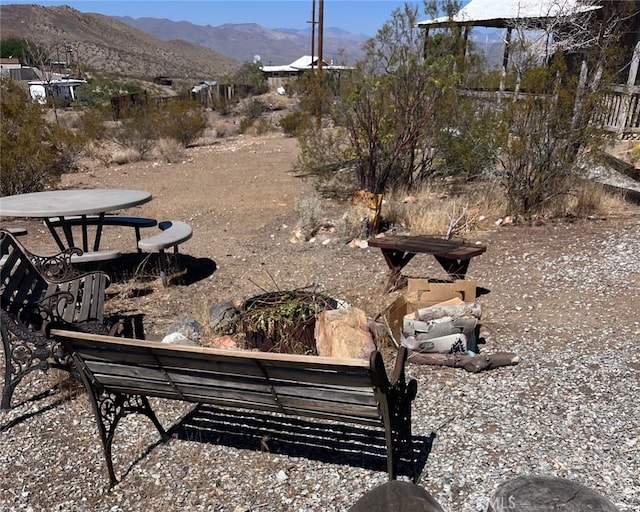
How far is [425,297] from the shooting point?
4.38 meters

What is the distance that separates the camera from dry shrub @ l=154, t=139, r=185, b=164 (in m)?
14.4

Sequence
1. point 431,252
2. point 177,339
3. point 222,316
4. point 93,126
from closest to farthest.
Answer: point 177,339, point 222,316, point 431,252, point 93,126

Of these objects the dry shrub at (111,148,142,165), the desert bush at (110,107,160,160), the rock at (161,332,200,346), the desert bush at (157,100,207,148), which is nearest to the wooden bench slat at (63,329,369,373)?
the rock at (161,332,200,346)

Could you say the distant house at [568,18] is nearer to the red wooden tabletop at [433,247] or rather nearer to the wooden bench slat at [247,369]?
the red wooden tabletop at [433,247]

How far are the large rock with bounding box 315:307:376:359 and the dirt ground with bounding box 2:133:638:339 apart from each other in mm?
595

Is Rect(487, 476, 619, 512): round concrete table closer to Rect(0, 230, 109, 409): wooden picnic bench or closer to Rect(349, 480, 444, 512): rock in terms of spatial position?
Rect(349, 480, 444, 512): rock

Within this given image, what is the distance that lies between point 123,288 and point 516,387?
151 inches

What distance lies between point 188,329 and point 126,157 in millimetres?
11434

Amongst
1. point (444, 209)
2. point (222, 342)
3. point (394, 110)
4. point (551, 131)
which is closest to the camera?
point (222, 342)

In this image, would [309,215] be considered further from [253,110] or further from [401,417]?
[253,110]

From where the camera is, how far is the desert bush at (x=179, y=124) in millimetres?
16297

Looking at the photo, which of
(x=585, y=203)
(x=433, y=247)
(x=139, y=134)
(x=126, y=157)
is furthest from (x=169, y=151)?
(x=433, y=247)

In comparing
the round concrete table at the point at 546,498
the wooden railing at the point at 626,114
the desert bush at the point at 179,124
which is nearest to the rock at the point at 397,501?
the round concrete table at the point at 546,498

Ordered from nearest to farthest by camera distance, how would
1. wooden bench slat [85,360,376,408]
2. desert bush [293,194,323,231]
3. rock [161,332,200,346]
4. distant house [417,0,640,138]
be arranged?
wooden bench slat [85,360,376,408] → rock [161,332,200,346] → desert bush [293,194,323,231] → distant house [417,0,640,138]
